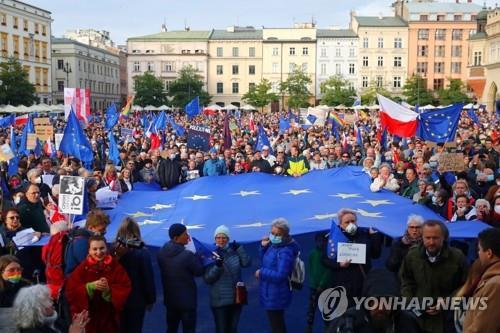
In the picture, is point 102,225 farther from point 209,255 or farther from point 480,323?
point 480,323

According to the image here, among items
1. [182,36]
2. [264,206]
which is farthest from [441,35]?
[264,206]

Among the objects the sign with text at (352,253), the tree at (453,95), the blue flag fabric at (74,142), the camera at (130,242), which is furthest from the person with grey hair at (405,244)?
the tree at (453,95)

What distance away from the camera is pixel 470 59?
76375 mm

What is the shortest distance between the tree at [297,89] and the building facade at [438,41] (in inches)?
632

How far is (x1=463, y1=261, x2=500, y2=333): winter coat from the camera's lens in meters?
3.79

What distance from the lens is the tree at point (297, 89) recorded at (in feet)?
244

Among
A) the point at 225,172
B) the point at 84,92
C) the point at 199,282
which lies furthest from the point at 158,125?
the point at 199,282

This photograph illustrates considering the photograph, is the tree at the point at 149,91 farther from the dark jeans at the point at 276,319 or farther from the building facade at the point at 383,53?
the dark jeans at the point at 276,319

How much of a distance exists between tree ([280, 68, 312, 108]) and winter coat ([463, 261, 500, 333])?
7082 cm

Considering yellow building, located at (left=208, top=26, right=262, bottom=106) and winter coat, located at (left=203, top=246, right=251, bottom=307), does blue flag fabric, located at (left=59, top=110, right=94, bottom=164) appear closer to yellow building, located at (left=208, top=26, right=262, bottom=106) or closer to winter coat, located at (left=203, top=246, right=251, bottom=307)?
winter coat, located at (left=203, top=246, right=251, bottom=307)

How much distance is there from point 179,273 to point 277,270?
0.99 m

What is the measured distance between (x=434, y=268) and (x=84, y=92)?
18866mm

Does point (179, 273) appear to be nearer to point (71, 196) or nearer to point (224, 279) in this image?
point (224, 279)

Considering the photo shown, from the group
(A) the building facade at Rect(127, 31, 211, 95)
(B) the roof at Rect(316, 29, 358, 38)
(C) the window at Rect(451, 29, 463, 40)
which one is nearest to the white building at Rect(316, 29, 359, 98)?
(B) the roof at Rect(316, 29, 358, 38)
